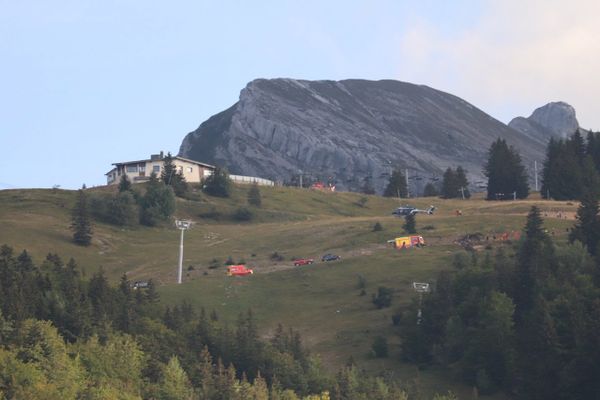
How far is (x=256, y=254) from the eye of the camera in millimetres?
161500

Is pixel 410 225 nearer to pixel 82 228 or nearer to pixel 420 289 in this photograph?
pixel 420 289

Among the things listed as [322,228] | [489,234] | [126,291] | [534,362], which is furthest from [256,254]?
[534,362]

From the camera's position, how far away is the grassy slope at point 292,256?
120688 mm

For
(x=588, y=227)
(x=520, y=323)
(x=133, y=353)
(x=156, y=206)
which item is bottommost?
(x=133, y=353)

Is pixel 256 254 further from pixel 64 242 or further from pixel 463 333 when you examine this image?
pixel 463 333

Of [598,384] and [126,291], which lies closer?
[598,384]

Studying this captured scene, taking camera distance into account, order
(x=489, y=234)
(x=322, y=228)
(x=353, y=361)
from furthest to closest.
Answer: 1. (x=322, y=228)
2. (x=489, y=234)
3. (x=353, y=361)

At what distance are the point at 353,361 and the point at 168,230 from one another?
83.9 m

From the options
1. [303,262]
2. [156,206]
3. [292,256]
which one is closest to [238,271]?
[303,262]

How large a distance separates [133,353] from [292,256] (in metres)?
63.0

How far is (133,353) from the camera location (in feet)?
317

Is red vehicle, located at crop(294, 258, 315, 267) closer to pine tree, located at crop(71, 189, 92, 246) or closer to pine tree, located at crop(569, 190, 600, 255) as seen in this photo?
pine tree, located at crop(71, 189, 92, 246)

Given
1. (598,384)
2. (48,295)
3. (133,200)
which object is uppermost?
(133,200)

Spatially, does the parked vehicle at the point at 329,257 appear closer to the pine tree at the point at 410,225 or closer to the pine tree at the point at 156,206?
the pine tree at the point at 410,225
